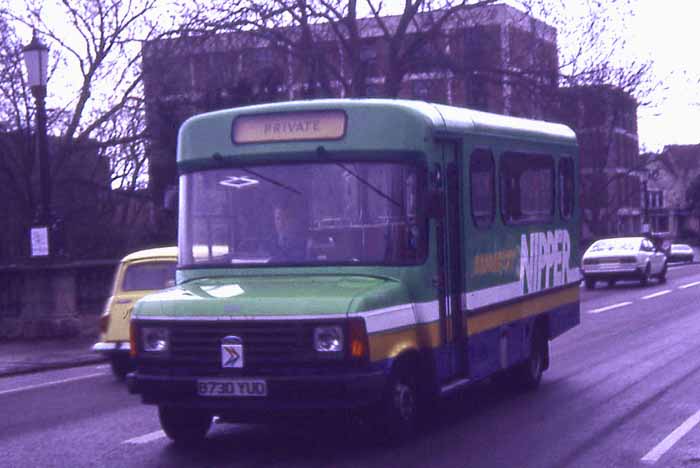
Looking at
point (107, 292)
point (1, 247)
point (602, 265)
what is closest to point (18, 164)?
point (1, 247)

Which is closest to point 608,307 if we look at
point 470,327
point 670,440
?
point 470,327

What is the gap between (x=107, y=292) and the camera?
28.4m

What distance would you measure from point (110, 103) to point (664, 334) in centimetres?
2521

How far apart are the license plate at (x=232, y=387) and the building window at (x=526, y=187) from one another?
4.10 metres

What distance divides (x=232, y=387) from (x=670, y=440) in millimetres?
3551

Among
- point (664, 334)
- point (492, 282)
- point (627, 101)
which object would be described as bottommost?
point (664, 334)

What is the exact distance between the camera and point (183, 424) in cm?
1083

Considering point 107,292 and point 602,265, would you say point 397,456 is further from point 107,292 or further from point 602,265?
point 602,265

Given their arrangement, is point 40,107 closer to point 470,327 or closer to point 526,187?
point 526,187

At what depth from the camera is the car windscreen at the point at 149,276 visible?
54.9 ft

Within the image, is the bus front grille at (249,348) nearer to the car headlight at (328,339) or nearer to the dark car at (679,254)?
the car headlight at (328,339)

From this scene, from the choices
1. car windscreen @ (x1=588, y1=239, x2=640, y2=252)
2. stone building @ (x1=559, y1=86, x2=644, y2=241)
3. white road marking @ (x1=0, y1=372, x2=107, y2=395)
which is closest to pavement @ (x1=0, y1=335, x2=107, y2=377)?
white road marking @ (x1=0, y1=372, x2=107, y2=395)

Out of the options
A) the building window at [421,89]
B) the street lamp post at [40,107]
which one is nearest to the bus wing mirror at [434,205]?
the street lamp post at [40,107]

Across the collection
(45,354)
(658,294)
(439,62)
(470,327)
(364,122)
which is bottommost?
(658,294)
